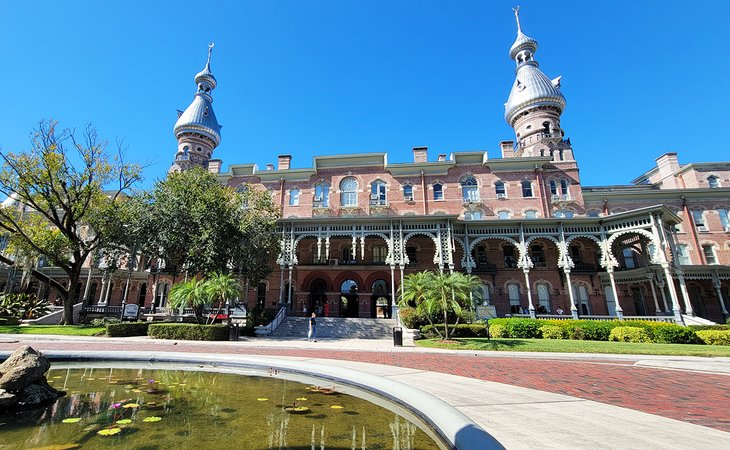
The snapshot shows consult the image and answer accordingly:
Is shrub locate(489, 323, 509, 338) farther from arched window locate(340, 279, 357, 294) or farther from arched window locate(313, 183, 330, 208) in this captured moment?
arched window locate(313, 183, 330, 208)

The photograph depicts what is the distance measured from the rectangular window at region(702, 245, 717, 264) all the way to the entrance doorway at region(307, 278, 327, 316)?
120 ft

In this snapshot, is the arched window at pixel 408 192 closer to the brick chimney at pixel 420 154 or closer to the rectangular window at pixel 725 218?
the brick chimney at pixel 420 154

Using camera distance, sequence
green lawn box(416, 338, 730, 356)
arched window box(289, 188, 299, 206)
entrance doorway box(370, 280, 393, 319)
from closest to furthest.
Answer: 1. green lawn box(416, 338, 730, 356)
2. entrance doorway box(370, 280, 393, 319)
3. arched window box(289, 188, 299, 206)

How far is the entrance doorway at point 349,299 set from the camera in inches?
1132

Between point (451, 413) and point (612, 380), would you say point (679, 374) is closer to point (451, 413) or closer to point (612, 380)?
point (612, 380)

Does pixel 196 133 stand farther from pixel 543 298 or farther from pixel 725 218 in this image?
pixel 725 218

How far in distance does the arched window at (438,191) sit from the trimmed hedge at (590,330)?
1499 cm

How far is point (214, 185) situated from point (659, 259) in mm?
32142

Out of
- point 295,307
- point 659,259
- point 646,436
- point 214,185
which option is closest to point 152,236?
point 214,185

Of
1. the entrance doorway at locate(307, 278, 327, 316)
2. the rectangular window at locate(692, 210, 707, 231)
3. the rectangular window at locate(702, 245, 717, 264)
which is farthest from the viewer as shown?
the rectangular window at locate(692, 210, 707, 231)

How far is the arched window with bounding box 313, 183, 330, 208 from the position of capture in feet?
110

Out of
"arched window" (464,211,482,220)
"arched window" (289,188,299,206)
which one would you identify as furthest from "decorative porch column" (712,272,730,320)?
"arched window" (289,188,299,206)

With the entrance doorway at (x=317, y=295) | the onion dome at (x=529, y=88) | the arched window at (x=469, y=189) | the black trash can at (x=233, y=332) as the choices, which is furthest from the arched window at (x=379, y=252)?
the onion dome at (x=529, y=88)

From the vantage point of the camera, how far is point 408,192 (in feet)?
108
